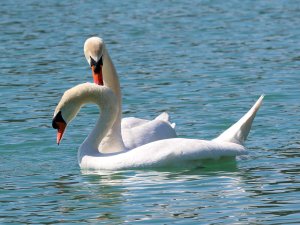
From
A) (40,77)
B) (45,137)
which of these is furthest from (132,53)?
(45,137)

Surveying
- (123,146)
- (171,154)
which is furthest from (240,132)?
(123,146)

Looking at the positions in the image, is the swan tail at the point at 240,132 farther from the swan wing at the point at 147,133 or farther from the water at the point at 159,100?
the swan wing at the point at 147,133

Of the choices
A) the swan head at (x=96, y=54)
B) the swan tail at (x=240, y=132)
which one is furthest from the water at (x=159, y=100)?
the swan head at (x=96, y=54)

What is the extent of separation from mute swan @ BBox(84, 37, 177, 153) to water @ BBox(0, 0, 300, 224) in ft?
2.17

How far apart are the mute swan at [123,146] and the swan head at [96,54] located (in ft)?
2.02

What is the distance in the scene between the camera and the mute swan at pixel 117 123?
1265cm

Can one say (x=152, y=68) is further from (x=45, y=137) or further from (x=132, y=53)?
(x=45, y=137)

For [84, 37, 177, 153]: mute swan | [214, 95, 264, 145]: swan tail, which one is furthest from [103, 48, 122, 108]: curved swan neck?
[214, 95, 264, 145]: swan tail

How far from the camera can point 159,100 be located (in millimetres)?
16203

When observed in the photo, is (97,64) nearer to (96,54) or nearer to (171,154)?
(96,54)

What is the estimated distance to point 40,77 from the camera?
18.4 meters

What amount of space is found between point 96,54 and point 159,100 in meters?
3.42

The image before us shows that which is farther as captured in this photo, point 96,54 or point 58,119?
point 96,54

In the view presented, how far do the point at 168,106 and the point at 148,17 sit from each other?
10.4m
